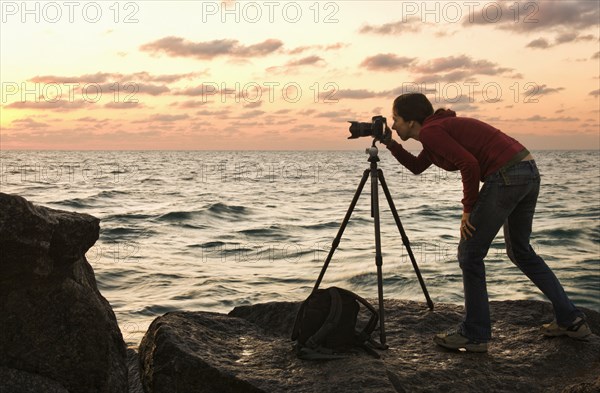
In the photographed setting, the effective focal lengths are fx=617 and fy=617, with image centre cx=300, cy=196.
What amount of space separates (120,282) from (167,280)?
0.91 metres

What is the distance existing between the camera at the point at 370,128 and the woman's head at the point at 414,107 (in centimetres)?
27

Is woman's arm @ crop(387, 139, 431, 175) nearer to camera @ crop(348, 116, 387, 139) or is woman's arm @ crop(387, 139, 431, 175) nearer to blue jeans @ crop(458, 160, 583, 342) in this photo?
camera @ crop(348, 116, 387, 139)

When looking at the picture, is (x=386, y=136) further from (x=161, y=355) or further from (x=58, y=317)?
(x=58, y=317)

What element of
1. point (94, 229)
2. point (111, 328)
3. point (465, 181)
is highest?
point (465, 181)

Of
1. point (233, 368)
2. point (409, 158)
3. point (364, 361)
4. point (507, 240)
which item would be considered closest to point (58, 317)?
point (233, 368)

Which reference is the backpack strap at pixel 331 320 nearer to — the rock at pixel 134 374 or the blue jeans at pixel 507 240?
the blue jeans at pixel 507 240

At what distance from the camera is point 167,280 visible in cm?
1247

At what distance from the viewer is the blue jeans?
4570 millimetres

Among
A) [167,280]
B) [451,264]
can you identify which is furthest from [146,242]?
[451,264]

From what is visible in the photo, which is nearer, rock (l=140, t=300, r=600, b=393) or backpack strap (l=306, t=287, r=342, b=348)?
rock (l=140, t=300, r=600, b=393)

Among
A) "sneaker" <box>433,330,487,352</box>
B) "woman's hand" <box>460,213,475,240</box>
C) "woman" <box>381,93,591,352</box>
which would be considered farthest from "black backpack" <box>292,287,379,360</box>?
"woman's hand" <box>460,213,475,240</box>

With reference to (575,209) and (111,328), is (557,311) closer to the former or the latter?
(111,328)

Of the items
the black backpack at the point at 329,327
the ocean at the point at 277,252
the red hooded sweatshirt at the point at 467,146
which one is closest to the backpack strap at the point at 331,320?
the black backpack at the point at 329,327

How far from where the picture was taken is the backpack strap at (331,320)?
462 centimetres
